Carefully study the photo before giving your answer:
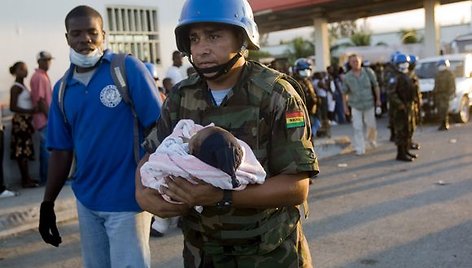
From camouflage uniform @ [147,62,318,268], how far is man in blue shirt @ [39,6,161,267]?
2.48 ft

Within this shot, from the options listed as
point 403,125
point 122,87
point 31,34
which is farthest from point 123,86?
point 31,34

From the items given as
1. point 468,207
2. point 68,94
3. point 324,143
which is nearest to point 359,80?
point 324,143

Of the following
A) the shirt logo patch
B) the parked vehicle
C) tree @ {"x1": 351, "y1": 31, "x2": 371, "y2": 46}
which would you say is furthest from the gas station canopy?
the shirt logo patch

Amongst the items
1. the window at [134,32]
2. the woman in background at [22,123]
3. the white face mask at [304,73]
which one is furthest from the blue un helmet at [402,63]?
the woman in background at [22,123]

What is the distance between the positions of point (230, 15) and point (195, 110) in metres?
0.35

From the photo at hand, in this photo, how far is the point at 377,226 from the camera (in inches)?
210

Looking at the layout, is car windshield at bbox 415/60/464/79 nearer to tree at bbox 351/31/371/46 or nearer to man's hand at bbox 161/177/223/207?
man's hand at bbox 161/177/223/207

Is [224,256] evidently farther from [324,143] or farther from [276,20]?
[276,20]

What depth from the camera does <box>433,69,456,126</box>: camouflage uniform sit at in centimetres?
1284

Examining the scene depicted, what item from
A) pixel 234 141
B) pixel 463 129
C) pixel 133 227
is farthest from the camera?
pixel 463 129

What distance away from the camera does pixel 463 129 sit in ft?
41.7

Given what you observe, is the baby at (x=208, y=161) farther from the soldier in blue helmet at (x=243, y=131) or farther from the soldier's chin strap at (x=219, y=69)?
the soldier's chin strap at (x=219, y=69)

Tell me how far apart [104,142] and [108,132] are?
5 cm

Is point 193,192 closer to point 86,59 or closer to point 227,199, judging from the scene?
point 227,199
